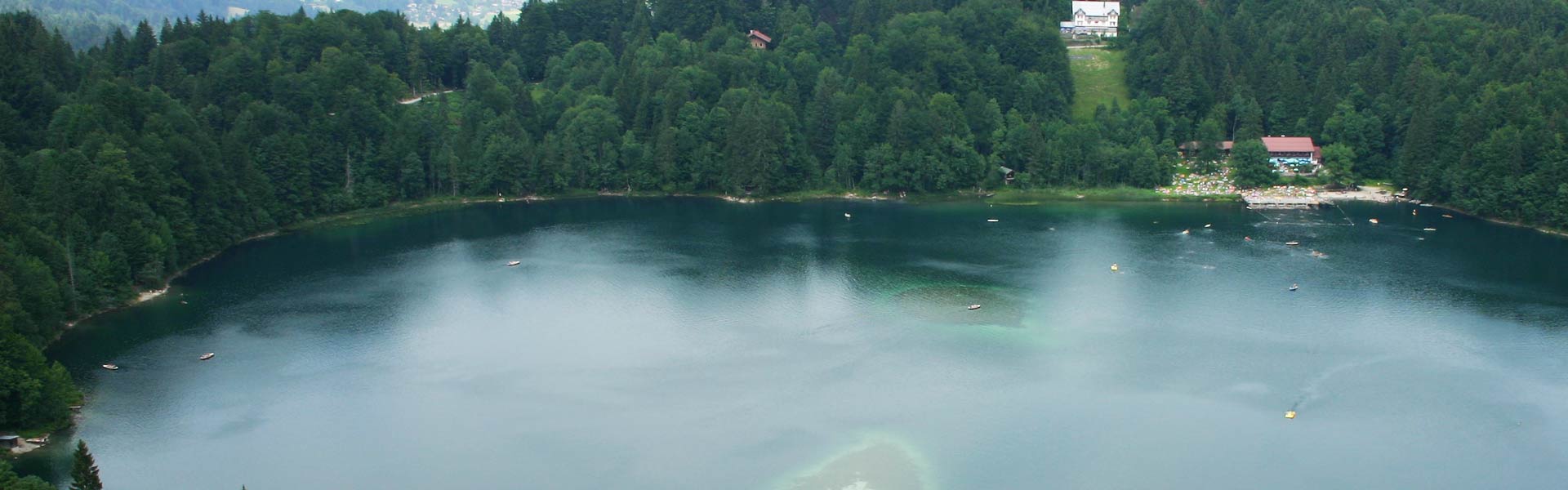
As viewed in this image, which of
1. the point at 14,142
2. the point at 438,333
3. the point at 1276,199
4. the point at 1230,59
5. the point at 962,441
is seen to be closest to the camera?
the point at 962,441

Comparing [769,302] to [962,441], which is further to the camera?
[769,302]

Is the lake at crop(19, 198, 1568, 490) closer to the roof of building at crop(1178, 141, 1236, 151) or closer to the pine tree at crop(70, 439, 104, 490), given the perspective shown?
the pine tree at crop(70, 439, 104, 490)

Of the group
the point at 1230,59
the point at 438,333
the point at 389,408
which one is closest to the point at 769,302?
the point at 438,333

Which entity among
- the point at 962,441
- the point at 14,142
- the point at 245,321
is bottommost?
the point at 962,441

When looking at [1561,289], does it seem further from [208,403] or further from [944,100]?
[208,403]

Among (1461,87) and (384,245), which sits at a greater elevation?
(1461,87)

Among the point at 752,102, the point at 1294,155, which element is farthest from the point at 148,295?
the point at 1294,155

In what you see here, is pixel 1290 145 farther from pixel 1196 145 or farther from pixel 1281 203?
pixel 1281 203
